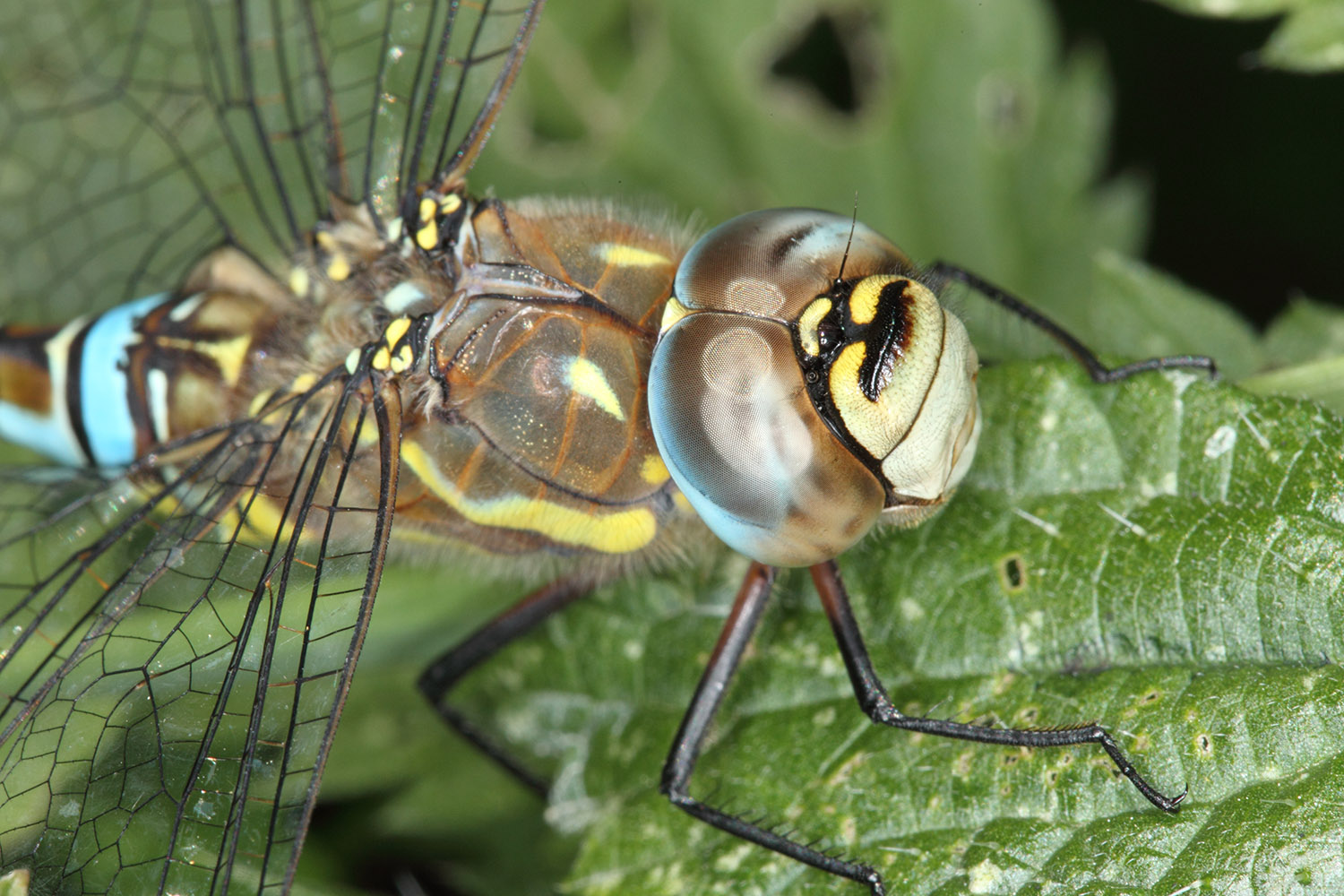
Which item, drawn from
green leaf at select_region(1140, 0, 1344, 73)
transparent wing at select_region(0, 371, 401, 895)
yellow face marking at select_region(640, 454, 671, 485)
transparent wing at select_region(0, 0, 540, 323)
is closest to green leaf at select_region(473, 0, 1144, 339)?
transparent wing at select_region(0, 0, 540, 323)

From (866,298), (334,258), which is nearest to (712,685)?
(866,298)

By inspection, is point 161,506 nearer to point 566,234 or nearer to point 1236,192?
point 566,234

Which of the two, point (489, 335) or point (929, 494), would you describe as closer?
point (929, 494)

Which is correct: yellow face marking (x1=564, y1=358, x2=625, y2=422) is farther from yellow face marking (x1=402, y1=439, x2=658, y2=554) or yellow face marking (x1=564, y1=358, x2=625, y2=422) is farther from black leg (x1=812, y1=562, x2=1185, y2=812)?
black leg (x1=812, y1=562, x2=1185, y2=812)

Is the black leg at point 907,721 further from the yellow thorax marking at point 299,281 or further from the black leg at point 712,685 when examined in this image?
the yellow thorax marking at point 299,281

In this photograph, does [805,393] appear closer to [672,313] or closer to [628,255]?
[672,313]

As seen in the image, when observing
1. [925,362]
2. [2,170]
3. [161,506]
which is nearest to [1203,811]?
[925,362]
